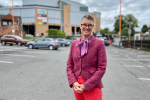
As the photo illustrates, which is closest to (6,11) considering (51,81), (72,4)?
(72,4)


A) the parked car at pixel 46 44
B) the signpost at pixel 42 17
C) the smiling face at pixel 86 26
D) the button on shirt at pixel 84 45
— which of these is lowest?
the parked car at pixel 46 44

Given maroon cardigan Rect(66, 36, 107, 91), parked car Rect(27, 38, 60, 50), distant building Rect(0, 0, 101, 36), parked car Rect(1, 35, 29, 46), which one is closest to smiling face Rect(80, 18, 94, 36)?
Answer: maroon cardigan Rect(66, 36, 107, 91)

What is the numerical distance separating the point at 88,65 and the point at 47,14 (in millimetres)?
81436

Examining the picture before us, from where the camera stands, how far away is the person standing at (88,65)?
73.5 inches

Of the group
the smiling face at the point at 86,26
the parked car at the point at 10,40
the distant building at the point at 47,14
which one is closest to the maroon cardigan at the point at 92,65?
the smiling face at the point at 86,26

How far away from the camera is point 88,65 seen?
1922 mm

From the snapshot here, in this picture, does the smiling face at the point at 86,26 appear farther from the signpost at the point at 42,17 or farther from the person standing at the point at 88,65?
the signpost at the point at 42,17

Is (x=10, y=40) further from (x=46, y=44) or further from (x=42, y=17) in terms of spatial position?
(x=42, y=17)

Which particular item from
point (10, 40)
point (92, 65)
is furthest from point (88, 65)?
point (10, 40)

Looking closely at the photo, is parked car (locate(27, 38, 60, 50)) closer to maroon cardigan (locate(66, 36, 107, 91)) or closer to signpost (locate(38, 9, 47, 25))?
maroon cardigan (locate(66, 36, 107, 91))

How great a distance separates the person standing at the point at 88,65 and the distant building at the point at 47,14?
7711cm

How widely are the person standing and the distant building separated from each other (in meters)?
77.1

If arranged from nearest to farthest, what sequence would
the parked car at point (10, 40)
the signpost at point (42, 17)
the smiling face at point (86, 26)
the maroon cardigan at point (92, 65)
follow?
the maroon cardigan at point (92, 65)
the smiling face at point (86, 26)
the parked car at point (10, 40)
the signpost at point (42, 17)

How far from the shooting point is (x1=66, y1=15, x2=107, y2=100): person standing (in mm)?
1866
